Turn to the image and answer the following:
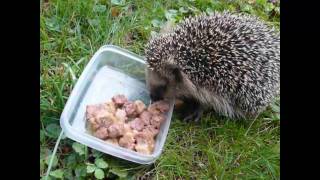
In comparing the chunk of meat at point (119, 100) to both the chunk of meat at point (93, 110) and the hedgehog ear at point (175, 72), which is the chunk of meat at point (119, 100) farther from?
the hedgehog ear at point (175, 72)

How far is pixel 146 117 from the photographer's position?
261 cm

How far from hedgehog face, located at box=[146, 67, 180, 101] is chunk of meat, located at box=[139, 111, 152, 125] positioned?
14 centimetres

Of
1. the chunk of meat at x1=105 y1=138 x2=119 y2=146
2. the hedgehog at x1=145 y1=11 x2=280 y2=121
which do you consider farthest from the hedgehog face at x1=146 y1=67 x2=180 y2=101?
the chunk of meat at x1=105 y1=138 x2=119 y2=146

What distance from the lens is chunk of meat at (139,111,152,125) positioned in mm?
2588

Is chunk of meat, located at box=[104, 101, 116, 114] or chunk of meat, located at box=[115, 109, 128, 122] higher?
chunk of meat, located at box=[104, 101, 116, 114]

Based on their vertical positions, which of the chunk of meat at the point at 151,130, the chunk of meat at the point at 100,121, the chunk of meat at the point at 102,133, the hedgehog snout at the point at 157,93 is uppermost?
the hedgehog snout at the point at 157,93

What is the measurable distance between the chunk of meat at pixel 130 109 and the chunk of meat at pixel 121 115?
23mm

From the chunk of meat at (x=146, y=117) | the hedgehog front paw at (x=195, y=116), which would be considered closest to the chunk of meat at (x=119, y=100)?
the chunk of meat at (x=146, y=117)

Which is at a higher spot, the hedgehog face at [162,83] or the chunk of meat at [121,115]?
the hedgehog face at [162,83]

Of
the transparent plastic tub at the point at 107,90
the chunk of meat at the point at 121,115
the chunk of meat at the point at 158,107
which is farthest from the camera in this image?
the chunk of meat at the point at 158,107

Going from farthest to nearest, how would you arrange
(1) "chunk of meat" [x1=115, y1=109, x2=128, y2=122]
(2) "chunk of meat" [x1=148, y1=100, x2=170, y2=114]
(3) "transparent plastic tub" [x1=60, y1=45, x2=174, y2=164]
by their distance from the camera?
(2) "chunk of meat" [x1=148, y1=100, x2=170, y2=114]
(1) "chunk of meat" [x1=115, y1=109, x2=128, y2=122]
(3) "transparent plastic tub" [x1=60, y1=45, x2=174, y2=164]

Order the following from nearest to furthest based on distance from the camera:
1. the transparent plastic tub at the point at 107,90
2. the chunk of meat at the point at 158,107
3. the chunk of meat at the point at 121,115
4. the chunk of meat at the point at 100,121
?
the transparent plastic tub at the point at 107,90
the chunk of meat at the point at 100,121
the chunk of meat at the point at 121,115
the chunk of meat at the point at 158,107

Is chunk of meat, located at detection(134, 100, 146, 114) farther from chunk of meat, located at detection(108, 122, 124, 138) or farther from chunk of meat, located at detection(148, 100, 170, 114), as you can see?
chunk of meat, located at detection(108, 122, 124, 138)

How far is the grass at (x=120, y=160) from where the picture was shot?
7.78ft
